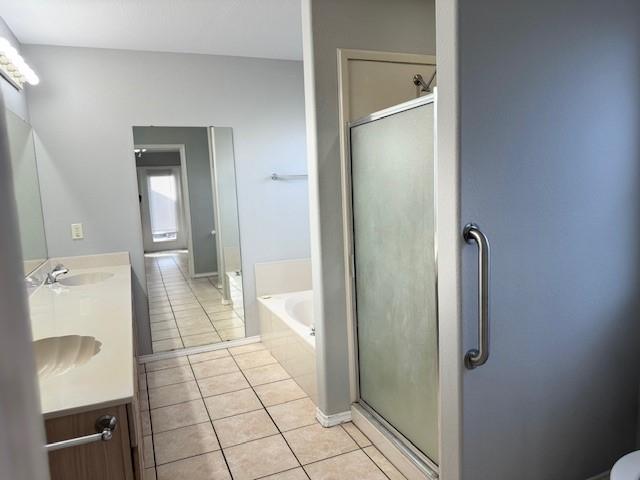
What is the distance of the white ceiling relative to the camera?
8.73 feet

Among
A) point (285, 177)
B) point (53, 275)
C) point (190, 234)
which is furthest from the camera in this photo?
point (285, 177)

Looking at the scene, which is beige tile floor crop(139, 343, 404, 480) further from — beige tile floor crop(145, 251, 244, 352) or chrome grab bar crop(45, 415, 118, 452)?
chrome grab bar crop(45, 415, 118, 452)

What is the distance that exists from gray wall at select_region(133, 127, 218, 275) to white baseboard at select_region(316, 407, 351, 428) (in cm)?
176

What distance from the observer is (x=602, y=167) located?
175 cm

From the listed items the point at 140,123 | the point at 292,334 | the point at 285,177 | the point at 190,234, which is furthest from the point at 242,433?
the point at 140,123

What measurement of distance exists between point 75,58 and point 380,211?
8.39ft

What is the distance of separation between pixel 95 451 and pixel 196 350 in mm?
2578

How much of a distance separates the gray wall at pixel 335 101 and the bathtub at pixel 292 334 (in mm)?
242

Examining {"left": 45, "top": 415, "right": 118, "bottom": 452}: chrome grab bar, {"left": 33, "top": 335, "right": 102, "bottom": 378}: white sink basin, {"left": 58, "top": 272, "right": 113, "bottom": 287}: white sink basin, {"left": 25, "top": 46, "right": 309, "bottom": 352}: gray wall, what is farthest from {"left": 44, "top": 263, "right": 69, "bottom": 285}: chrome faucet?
{"left": 45, "top": 415, "right": 118, "bottom": 452}: chrome grab bar

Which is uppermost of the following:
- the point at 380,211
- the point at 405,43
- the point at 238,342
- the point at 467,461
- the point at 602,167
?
the point at 405,43

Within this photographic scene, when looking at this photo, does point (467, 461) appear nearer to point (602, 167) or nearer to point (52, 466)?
point (602, 167)

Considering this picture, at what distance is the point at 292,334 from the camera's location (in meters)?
3.14

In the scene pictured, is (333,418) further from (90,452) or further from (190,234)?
(190,234)

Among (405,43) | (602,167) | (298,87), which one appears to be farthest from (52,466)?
(298,87)
